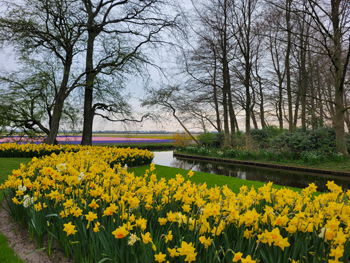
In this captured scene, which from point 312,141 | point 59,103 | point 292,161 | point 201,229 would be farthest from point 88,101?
point 201,229

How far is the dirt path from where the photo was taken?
8.29ft

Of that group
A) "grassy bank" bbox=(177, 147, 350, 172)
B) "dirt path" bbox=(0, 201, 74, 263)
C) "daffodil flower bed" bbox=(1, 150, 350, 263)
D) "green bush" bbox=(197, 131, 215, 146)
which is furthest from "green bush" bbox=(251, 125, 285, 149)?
"dirt path" bbox=(0, 201, 74, 263)

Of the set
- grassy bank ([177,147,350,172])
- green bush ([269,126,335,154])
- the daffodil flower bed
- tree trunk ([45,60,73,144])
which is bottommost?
grassy bank ([177,147,350,172])

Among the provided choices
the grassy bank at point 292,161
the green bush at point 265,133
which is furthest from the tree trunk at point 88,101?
the green bush at point 265,133

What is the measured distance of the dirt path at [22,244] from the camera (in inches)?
99.5

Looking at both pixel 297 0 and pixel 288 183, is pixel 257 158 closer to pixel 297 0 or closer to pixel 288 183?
pixel 288 183

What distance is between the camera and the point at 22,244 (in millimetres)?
2895

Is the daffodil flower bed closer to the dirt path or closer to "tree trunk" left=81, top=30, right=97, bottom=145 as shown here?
the dirt path

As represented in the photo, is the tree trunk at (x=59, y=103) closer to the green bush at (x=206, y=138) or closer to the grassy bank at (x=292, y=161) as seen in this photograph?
the grassy bank at (x=292, y=161)

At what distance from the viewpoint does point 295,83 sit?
1841cm

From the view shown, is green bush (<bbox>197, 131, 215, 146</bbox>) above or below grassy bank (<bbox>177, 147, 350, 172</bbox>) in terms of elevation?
above

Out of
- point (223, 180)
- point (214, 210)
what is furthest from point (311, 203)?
point (223, 180)

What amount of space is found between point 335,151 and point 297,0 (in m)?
7.23

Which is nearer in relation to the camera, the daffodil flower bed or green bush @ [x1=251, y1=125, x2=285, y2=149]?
the daffodil flower bed
